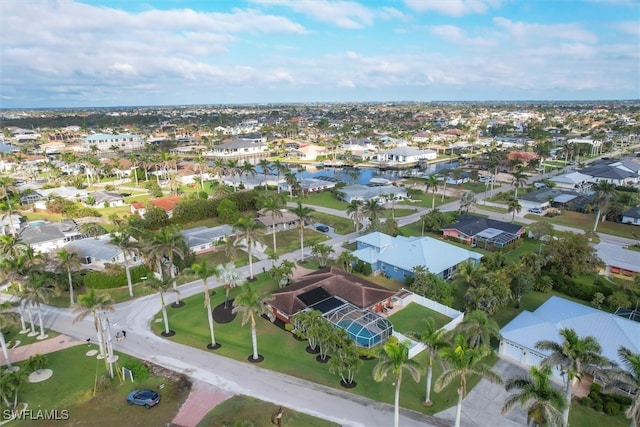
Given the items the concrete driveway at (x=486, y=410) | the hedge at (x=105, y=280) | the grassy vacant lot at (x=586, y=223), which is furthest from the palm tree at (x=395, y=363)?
the grassy vacant lot at (x=586, y=223)

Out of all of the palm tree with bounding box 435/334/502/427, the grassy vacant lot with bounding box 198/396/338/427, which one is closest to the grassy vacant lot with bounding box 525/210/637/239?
the palm tree with bounding box 435/334/502/427

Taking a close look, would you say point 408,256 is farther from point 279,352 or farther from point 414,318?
point 279,352

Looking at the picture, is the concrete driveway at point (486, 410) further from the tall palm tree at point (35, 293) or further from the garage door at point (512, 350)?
the tall palm tree at point (35, 293)

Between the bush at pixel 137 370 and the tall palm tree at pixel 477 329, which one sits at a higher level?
the tall palm tree at pixel 477 329

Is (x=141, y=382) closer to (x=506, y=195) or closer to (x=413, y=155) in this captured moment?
(x=506, y=195)

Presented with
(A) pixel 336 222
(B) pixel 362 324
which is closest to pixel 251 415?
(B) pixel 362 324

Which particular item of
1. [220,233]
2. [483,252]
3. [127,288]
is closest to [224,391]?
[127,288]
